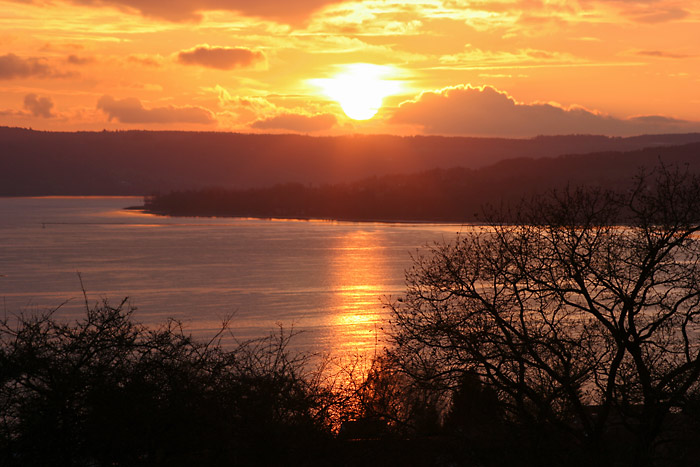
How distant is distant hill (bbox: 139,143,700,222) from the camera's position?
148000mm

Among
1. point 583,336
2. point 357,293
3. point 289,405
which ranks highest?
point 357,293

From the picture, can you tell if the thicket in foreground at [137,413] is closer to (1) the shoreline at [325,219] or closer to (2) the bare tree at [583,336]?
(2) the bare tree at [583,336]

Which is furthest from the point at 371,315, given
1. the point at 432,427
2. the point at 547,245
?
the point at 547,245

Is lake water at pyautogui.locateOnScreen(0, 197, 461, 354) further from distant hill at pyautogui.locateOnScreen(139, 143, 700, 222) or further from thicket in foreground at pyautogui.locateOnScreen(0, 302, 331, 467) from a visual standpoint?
distant hill at pyautogui.locateOnScreen(139, 143, 700, 222)

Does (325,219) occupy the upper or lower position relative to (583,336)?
upper

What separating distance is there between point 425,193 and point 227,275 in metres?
102

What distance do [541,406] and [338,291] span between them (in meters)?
41.3

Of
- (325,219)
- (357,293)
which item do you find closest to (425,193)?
(325,219)

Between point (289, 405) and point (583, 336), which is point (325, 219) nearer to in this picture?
point (583, 336)

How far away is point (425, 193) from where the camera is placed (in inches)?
6216

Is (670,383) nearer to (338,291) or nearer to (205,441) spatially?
(205,441)

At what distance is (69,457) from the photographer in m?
9.55

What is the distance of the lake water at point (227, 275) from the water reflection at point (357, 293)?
0.24 feet

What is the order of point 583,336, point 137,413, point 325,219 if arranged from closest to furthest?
point 137,413 → point 583,336 → point 325,219
